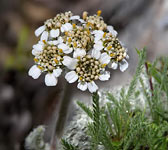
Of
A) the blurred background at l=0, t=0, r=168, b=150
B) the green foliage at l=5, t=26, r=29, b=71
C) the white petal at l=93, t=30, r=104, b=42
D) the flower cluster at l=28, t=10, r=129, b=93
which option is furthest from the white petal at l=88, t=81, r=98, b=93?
the green foliage at l=5, t=26, r=29, b=71

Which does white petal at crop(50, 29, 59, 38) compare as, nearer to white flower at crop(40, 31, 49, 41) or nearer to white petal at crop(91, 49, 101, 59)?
white flower at crop(40, 31, 49, 41)

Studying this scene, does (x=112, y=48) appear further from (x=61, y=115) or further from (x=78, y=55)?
(x=61, y=115)

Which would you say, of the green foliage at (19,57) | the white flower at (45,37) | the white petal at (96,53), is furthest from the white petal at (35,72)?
the green foliage at (19,57)

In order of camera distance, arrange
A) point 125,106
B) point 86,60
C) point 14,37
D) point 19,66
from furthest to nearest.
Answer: point 14,37 < point 19,66 < point 125,106 < point 86,60

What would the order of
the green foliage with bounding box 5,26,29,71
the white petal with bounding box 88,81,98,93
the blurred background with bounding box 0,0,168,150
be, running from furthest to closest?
the green foliage with bounding box 5,26,29,71 → the blurred background with bounding box 0,0,168,150 → the white petal with bounding box 88,81,98,93

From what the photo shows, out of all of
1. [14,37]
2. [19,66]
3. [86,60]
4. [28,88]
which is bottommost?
[86,60]

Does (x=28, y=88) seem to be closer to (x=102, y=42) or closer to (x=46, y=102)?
(x=46, y=102)

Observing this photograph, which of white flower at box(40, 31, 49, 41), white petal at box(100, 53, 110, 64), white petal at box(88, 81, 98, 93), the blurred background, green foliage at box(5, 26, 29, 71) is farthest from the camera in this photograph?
green foliage at box(5, 26, 29, 71)


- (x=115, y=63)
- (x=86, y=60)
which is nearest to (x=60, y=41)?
(x=86, y=60)

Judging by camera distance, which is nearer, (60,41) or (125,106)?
(60,41)
